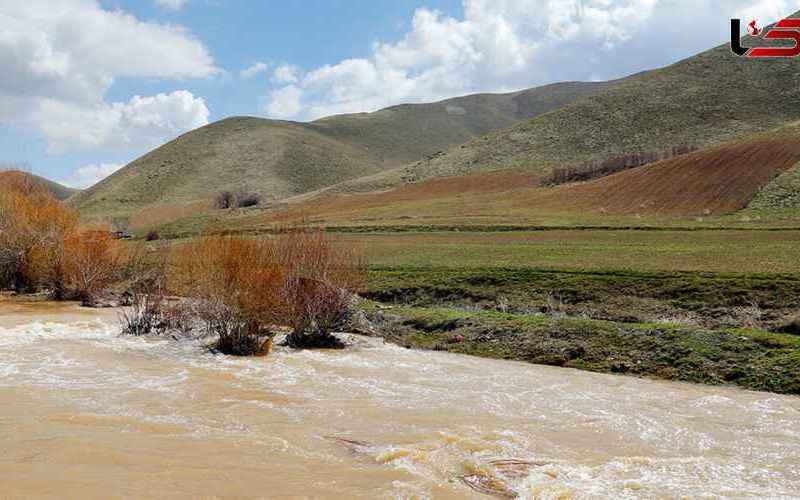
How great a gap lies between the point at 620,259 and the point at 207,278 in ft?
57.0

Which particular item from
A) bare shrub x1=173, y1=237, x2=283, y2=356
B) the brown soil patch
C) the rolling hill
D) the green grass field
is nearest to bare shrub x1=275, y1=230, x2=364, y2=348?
bare shrub x1=173, y1=237, x2=283, y2=356

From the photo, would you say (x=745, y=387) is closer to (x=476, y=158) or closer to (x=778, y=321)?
(x=778, y=321)

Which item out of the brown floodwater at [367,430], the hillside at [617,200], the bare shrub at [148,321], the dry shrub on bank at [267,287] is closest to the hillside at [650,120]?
the hillside at [617,200]

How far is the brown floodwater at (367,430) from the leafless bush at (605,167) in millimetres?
61891

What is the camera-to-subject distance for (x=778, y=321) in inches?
746

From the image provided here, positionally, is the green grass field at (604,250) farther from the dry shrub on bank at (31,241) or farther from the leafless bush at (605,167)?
the leafless bush at (605,167)

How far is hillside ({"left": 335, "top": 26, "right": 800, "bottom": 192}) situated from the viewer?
90.4m

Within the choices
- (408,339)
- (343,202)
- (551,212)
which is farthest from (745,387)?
(343,202)

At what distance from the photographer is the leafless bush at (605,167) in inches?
3008

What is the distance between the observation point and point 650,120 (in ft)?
320

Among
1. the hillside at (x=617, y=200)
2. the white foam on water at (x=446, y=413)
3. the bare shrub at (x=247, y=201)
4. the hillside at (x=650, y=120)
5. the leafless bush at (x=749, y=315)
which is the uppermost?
the hillside at (x=650, y=120)

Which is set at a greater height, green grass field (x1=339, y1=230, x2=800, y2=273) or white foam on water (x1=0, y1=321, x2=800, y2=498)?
green grass field (x1=339, y1=230, x2=800, y2=273)

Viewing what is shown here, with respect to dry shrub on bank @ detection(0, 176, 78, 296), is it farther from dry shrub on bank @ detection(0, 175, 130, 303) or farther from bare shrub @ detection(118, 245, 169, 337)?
bare shrub @ detection(118, 245, 169, 337)

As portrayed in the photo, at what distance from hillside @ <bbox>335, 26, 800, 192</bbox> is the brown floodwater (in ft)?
A: 249
